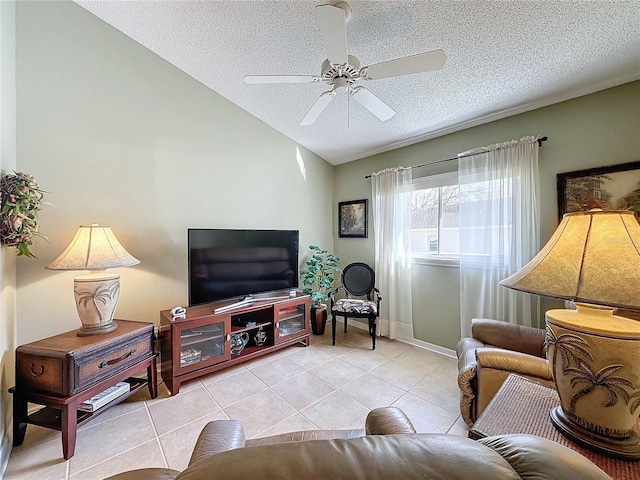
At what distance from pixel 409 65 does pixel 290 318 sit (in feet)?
8.82

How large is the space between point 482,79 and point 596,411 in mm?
2284

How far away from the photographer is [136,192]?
2404 mm

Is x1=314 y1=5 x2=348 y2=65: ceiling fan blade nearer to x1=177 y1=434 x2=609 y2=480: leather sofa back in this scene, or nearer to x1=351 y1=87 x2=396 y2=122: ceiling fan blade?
x1=351 y1=87 x2=396 y2=122: ceiling fan blade

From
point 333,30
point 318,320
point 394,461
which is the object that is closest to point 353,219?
point 318,320

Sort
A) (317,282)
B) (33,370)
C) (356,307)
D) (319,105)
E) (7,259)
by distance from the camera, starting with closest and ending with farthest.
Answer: (33,370) < (7,259) < (319,105) < (356,307) < (317,282)

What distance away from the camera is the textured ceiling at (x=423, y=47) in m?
1.60

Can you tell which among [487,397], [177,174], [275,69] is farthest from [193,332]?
[275,69]

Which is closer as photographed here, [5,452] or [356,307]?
[5,452]

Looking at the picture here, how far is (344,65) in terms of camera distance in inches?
62.0

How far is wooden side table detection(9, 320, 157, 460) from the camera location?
1.56 metres

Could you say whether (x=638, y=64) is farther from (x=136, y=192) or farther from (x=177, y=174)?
(x=136, y=192)

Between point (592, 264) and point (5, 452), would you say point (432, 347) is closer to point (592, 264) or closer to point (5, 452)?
point (592, 264)

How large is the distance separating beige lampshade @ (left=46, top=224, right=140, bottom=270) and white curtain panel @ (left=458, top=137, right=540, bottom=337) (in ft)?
10.1

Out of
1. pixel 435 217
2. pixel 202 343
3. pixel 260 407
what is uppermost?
pixel 435 217
